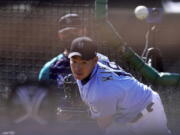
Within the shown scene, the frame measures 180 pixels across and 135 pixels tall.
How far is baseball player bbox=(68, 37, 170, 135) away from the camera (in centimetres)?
325

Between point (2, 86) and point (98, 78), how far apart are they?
2.33 metres

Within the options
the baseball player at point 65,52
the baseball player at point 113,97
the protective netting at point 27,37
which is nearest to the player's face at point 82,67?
the baseball player at point 113,97

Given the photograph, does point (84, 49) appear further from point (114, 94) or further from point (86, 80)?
point (114, 94)

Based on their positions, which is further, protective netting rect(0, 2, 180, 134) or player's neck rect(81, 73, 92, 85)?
protective netting rect(0, 2, 180, 134)

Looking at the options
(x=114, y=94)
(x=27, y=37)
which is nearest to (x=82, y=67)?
(x=114, y=94)

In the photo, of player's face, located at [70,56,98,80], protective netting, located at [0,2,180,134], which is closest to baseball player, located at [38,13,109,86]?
protective netting, located at [0,2,180,134]

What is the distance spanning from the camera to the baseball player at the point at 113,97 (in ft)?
10.6

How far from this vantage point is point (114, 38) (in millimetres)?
3768

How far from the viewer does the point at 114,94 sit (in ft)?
10.7

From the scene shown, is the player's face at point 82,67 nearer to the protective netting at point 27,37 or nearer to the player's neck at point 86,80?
the player's neck at point 86,80

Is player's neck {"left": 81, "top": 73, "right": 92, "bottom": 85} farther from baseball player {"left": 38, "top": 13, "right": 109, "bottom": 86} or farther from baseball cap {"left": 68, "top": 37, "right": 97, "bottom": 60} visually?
baseball player {"left": 38, "top": 13, "right": 109, "bottom": 86}

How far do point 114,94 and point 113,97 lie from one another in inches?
0.8

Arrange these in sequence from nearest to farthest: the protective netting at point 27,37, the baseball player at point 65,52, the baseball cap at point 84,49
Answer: the baseball cap at point 84,49
the baseball player at point 65,52
the protective netting at point 27,37

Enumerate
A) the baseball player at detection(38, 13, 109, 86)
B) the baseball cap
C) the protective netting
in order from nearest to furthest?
1. the baseball cap
2. the baseball player at detection(38, 13, 109, 86)
3. the protective netting
